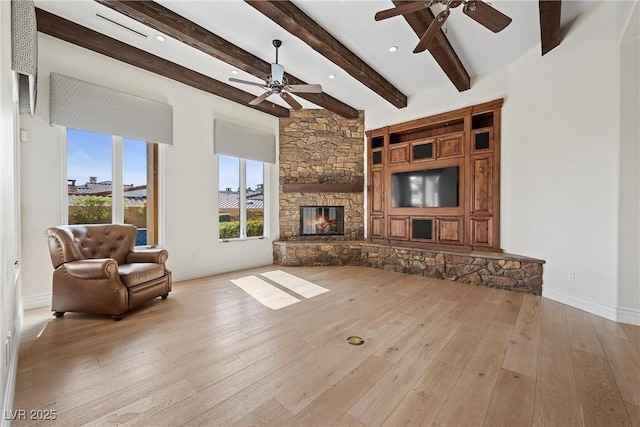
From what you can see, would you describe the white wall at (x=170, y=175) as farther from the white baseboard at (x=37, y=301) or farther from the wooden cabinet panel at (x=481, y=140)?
the wooden cabinet panel at (x=481, y=140)

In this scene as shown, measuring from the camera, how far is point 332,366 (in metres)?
1.97

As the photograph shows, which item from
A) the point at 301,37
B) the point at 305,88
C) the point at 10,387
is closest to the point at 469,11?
the point at 301,37

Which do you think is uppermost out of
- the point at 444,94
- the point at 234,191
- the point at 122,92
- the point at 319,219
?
the point at 444,94

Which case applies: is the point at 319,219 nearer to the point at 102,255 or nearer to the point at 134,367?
the point at 102,255

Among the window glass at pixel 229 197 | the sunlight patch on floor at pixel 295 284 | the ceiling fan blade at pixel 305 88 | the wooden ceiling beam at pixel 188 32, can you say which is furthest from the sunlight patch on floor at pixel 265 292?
the wooden ceiling beam at pixel 188 32

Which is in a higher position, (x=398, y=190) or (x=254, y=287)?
(x=398, y=190)

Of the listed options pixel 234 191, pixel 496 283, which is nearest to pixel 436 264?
pixel 496 283

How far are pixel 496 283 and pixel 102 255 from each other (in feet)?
17.4

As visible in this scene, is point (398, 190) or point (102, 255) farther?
point (398, 190)

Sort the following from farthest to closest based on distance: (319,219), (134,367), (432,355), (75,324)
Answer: (319,219) < (75,324) < (432,355) < (134,367)

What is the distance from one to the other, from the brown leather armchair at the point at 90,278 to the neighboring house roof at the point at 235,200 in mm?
2014

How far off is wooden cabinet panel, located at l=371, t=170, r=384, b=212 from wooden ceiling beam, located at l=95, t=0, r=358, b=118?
260 cm

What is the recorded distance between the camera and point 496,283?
3930 mm

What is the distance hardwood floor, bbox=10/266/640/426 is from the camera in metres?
1.53
